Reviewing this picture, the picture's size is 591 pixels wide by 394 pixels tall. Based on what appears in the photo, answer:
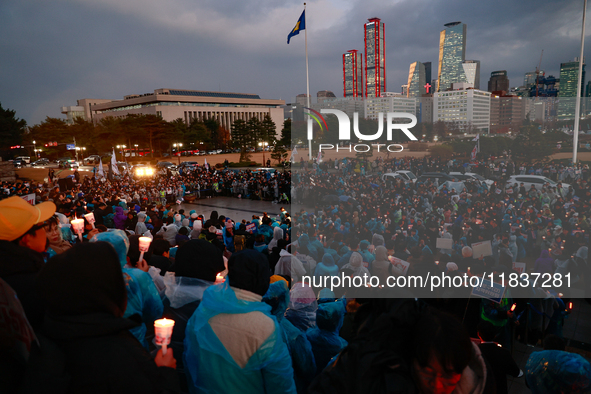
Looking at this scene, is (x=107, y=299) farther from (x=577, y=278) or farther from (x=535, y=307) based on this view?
(x=577, y=278)

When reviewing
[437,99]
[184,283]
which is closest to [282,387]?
[184,283]

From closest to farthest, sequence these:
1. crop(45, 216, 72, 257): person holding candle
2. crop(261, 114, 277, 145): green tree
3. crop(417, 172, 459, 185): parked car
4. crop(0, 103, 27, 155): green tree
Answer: crop(45, 216, 72, 257): person holding candle → crop(417, 172, 459, 185): parked car → crop(0, 103, 27, 155): green tree → crop(261, 114, 277, 145): green tree

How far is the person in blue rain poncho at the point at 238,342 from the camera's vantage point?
1.73m

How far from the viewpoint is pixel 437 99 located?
12148 mm

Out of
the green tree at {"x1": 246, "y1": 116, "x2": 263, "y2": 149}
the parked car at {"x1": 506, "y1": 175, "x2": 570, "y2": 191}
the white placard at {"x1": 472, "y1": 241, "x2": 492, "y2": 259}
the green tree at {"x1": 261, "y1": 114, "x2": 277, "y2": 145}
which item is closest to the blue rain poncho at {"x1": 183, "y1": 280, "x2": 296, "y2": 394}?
the white placard at {"x1": 472, "y1": 241, "x2": 492, "y2": 259}

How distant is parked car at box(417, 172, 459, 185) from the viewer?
1216cm

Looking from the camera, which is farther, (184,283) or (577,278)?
(577,278)

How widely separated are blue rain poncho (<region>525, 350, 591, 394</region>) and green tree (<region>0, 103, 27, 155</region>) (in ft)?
130

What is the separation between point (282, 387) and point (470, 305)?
356cm

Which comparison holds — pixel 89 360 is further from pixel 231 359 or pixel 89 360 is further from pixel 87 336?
pixel 231 359

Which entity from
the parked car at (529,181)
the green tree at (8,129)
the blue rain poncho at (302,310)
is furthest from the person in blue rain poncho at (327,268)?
the green tree at (8,129)

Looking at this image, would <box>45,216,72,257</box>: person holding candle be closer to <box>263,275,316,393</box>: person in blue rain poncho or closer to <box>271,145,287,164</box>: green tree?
<box>263,275,316,393</box>: person in blue rain poncho

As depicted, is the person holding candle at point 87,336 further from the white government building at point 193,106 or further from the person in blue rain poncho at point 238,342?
the white government building at point 193,106

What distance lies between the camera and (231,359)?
174cm
